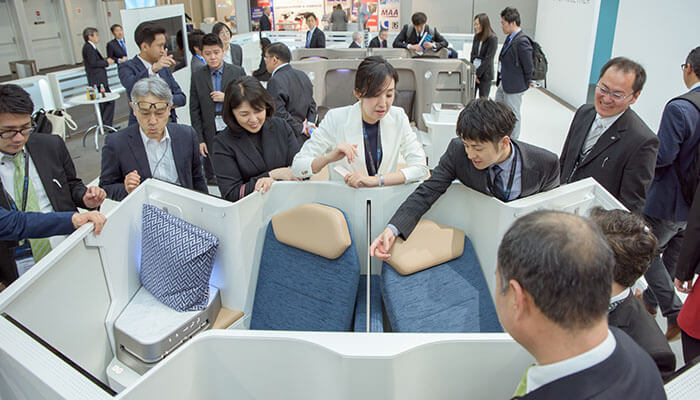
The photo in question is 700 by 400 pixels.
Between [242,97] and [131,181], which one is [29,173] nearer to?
[131,181]

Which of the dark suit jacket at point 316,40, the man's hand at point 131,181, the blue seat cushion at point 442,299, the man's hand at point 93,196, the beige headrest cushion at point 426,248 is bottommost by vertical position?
the blue seat cushion at point 442,299

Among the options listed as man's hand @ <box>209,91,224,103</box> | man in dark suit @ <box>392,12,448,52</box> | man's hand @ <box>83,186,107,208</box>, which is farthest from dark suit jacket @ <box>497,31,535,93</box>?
man's hand @ <box>83,186,107,208</box>

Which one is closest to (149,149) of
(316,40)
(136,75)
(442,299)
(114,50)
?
(442,299)

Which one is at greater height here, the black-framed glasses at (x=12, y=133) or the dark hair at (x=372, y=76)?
the dark hair at (x=372, y=76)

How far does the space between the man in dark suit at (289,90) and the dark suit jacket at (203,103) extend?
44cm

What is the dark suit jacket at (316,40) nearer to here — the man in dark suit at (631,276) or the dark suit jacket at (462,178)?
the dark suit jacket at (462,178)

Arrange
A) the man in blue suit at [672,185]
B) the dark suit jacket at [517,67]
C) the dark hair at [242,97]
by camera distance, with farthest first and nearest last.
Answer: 1. the dark suit jacket at [517,67]
2. the man in blue suit at [672,185]
3. the dark hair at [242,97]

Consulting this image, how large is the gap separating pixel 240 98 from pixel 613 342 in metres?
1.83

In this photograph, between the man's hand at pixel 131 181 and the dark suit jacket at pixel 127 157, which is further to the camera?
the dark suit jacket at pixel 127 157

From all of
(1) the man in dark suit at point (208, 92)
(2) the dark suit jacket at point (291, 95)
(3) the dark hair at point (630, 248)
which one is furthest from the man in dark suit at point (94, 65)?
(3) the dark hair at point (630, 248)

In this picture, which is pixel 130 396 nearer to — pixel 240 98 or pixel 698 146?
pixel 240 98

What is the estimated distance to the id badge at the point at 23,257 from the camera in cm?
194

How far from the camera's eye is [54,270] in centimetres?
147

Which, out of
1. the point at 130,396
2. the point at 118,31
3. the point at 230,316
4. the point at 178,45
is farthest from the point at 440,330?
the point at 118,31
